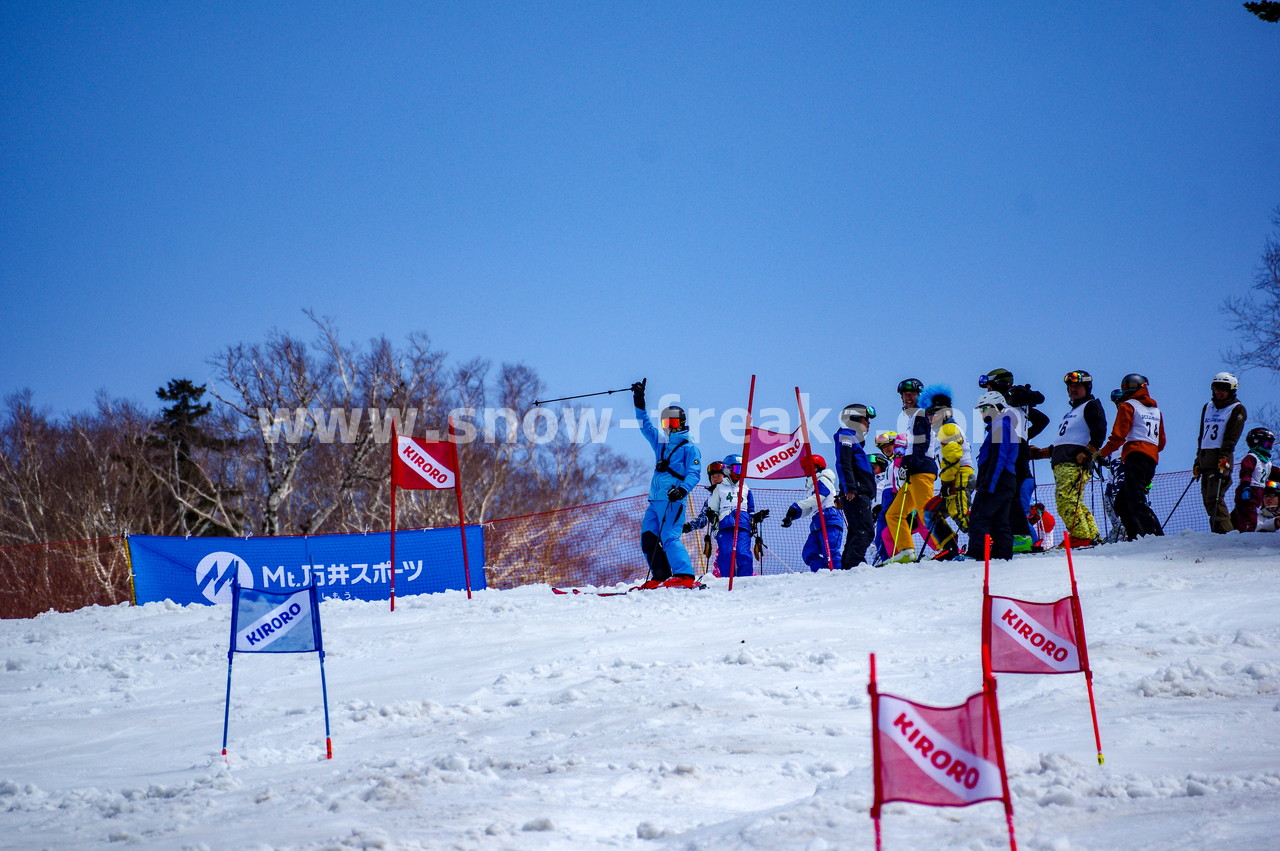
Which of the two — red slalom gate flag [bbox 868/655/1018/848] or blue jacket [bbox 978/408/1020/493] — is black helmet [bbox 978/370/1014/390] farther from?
red slalom gate flag [bbox 868/655/1018/848]

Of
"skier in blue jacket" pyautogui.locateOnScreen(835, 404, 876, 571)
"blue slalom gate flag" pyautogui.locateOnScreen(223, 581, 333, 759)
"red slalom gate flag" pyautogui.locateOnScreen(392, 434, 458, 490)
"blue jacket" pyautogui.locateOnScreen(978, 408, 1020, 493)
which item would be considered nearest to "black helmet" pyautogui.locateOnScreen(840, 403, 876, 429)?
"skier in blue jacket" pyautogui.locateOnScreen(835, 404, 876, 571)

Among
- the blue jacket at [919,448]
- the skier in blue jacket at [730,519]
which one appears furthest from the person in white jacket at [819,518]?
the blue jacket at [919,448]

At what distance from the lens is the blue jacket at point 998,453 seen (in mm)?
10727

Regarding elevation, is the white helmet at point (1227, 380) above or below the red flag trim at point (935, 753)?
above

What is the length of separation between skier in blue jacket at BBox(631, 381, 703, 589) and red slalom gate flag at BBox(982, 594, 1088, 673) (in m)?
7.43

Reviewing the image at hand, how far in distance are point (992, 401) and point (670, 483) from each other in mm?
3663

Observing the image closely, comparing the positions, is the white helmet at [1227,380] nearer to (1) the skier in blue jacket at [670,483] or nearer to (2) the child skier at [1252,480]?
(2) the child skier at [1252,480]

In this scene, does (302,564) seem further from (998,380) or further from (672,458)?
(998,380)

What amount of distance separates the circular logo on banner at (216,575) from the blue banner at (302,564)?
0.01m

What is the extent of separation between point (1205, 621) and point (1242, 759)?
3119mm

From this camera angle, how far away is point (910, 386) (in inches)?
485

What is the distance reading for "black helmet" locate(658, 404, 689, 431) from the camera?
A: 12562 mm

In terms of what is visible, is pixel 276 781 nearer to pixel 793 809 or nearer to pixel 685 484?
pixel 793 809

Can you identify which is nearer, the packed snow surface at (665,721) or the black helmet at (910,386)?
the packed snow surface at (665,721)
